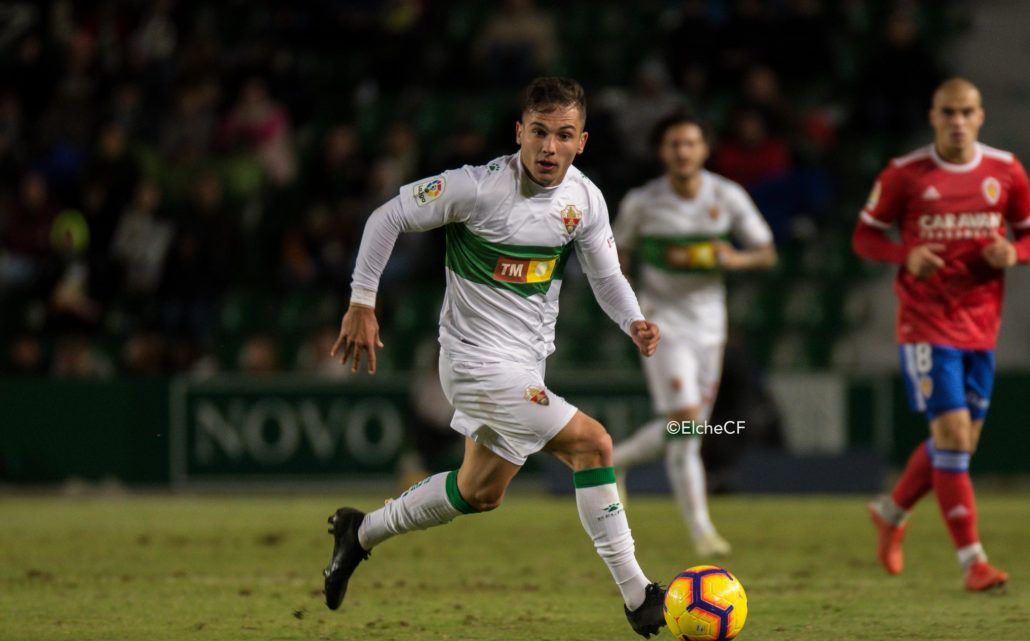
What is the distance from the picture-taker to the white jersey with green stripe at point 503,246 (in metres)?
6.41

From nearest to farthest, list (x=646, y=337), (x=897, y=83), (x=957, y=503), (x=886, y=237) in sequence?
1. (x=646, y=337)
2. (x=957, y=503)
3. (x=886, y=237)
4. (x=897, y=83)

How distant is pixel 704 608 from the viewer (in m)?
6.02

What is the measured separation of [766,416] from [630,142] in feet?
11.8

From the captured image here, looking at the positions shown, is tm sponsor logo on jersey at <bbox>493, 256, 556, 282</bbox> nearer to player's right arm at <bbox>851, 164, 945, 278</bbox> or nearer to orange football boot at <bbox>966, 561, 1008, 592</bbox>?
player's right arm at <bbox>851, 164, 945, 278</bbox>

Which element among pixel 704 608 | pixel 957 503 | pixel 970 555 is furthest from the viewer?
pixel 957 503

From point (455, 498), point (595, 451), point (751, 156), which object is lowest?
point (455, 498)

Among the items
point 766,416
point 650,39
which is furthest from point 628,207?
point 650,39

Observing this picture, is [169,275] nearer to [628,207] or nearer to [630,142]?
[630,142]

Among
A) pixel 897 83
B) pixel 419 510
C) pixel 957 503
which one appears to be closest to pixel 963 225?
pixel 957 503

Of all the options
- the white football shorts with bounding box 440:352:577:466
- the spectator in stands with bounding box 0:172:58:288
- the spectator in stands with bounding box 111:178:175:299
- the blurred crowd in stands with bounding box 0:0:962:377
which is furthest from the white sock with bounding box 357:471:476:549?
the spectator in stands with bounding box 0:172:58:288

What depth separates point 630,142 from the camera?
16.6m

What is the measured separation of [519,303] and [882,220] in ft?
8.78

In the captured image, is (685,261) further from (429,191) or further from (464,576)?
(429,191)

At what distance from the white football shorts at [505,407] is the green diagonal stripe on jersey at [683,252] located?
3756 millimetres
